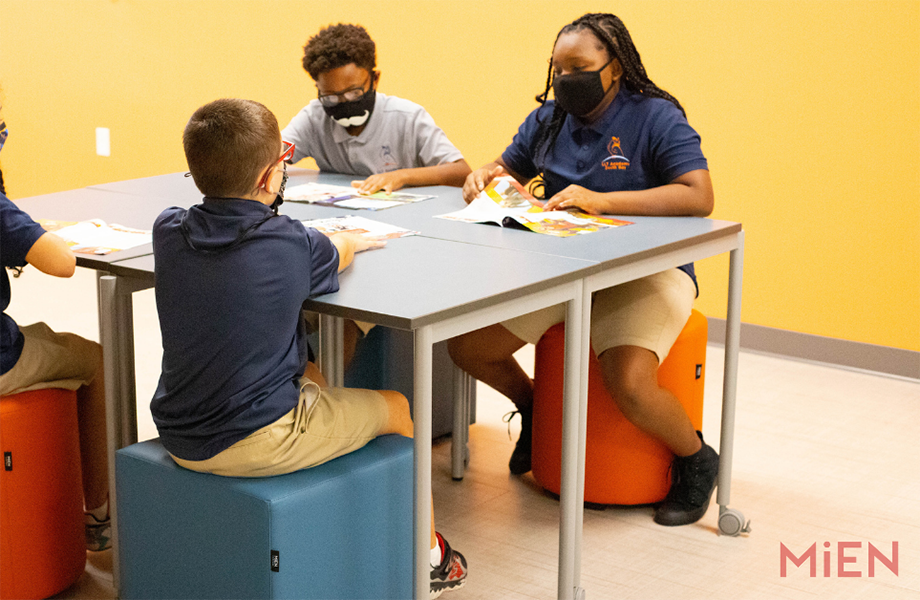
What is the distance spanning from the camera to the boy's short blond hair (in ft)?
5.10

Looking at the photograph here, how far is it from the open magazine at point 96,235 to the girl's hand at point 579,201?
34.2 inches

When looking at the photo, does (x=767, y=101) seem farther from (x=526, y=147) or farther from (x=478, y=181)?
(x=478, y=181)

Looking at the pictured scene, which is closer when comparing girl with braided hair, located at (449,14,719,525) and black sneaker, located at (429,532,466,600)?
black sneaker, located at (429,532,466,600)

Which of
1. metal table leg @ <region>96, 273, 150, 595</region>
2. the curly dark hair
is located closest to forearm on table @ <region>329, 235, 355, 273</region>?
metal table leg @ <region>96, 273, 150, 595</region>

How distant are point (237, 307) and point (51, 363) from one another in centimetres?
57

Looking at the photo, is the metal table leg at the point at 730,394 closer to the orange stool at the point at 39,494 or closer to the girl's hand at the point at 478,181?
the girl's hand at the point at 478,181

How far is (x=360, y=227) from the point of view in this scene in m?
2.15

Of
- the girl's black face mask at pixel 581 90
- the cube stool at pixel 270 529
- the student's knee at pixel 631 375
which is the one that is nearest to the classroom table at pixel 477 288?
the cube stool at pixel 270 529

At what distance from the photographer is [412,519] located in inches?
65.1

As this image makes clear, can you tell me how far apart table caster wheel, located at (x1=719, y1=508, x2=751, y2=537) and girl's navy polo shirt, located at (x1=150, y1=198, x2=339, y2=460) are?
1.10 meters

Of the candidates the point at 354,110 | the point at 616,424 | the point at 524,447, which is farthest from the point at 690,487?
the point at 354,110

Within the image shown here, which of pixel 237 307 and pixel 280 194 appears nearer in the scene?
pixel 237 307

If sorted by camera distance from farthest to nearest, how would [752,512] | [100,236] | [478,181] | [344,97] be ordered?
1. [344,97]
2. [478,181]
3. [752,512]
4. [100,236]

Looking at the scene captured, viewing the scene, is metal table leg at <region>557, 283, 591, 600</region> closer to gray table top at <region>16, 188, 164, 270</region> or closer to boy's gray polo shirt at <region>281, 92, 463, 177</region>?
gray table top at <region>16, 188, 164, 270</region>
